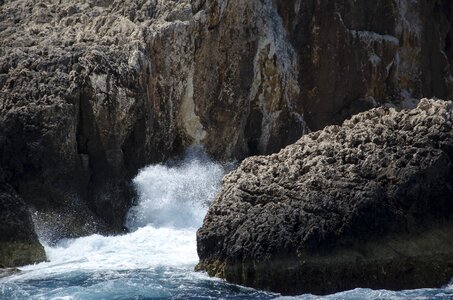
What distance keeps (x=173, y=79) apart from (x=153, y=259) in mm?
5650

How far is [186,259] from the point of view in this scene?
18.5m

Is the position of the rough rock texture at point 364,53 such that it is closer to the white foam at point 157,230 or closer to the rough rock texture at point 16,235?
the white foam at point 157,230

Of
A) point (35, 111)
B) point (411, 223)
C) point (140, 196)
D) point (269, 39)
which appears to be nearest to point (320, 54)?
Answer: point (269, 39)

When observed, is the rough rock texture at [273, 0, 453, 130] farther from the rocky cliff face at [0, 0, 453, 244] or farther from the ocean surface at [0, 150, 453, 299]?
the ocean surface at [0, 150, 453, 299]

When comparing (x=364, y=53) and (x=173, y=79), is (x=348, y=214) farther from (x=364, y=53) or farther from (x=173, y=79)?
(x=364, y=53)

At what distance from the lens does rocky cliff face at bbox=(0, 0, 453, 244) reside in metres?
20.8

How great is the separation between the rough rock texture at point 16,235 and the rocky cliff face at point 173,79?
4.18 ft

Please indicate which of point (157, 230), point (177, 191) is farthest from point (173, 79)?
point (157, 230)

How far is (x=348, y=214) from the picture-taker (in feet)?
52.0

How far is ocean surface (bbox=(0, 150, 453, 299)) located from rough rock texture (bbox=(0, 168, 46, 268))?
9.9 inches

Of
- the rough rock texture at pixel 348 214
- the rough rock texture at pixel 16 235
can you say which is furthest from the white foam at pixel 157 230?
the rough rock texture at pixel 348 214

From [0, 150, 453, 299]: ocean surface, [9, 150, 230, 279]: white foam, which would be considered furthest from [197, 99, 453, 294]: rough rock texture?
[9, 150, 230, 279]: white foam

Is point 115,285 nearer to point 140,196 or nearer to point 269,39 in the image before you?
point 140,196

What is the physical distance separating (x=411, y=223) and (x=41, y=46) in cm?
944
